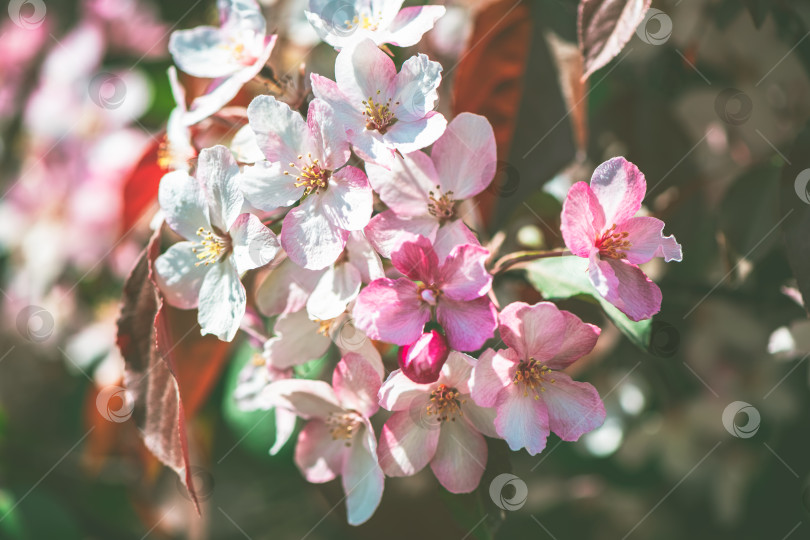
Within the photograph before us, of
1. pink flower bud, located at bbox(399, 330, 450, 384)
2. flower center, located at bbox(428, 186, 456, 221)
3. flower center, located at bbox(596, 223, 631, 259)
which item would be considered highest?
flower center, located at bbox(428, 186, 456, 221)

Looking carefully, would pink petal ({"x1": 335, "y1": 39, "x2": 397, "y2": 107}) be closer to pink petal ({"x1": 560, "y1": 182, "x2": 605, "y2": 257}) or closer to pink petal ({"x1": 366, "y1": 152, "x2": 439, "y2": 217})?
pink petal ({"x1": 366, "y1": 152, "x2": 439, "y2": 217})

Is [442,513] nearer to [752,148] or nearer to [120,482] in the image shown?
[120,482]

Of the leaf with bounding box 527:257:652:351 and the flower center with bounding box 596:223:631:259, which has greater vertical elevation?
the flower center with bounding box 596:223:631:259

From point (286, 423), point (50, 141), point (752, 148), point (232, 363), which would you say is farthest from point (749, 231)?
point (50, 141)
